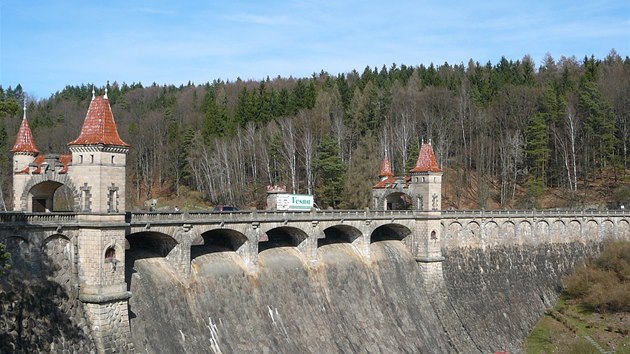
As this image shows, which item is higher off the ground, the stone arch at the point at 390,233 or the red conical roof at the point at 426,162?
the red conical roof at the point at 426,162

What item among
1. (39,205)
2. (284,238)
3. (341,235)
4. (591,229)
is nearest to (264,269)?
(284,238)

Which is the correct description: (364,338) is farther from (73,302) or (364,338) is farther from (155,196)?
(155,196)

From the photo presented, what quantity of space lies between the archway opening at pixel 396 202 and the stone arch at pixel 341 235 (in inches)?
358

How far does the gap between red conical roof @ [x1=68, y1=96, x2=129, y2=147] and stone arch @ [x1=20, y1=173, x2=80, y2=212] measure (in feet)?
6.95

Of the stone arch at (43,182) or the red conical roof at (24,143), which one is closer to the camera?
the stone arch at (43,182)

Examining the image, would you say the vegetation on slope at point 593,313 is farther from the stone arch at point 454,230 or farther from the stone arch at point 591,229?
the stone arch at point 454,230

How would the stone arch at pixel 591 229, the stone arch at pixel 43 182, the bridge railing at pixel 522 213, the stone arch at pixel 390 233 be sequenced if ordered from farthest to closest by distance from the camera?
the stone arch at pixel 591 229
the bridge railing at pixel 522 213
the stone arch at pixel 390 233
the stone arch at pixel 43 182

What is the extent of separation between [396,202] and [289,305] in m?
22.7

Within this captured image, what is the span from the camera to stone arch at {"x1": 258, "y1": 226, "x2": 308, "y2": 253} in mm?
43219

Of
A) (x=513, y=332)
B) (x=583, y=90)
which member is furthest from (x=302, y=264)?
(x=583, y=90)

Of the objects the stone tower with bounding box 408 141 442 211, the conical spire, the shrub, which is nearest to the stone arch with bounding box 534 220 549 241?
the shrub

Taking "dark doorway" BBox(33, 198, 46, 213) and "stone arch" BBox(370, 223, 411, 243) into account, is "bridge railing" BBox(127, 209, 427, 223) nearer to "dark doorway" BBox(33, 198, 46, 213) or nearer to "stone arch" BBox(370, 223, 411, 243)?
"stone arch" BBox(370, 223, 411, 243)

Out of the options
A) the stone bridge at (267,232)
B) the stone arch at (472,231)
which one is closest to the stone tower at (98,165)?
the stone bridge at (267,232)

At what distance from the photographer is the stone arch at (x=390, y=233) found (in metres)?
52.8
